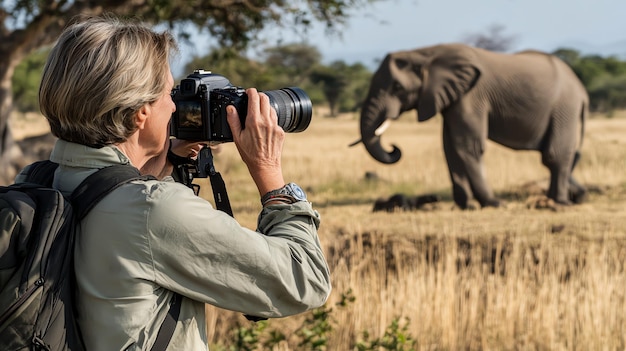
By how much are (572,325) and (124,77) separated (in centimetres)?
376

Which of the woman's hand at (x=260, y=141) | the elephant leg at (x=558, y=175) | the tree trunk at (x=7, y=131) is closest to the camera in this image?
the woman's hand at (x=260, y=141)

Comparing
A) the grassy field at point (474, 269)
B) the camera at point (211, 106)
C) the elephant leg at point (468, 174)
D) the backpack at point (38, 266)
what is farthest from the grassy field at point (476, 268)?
the backpack at point (38, 266)

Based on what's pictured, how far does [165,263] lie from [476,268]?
4492 millimetres

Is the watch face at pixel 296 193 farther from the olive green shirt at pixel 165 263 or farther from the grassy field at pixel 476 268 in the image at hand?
the grassy field at pixel 476 268

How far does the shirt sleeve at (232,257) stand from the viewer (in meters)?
1.75

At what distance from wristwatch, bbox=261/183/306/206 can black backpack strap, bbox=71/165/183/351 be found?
252 mm


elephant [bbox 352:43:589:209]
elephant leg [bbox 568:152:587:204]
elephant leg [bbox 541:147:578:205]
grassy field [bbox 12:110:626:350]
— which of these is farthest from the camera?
elephant leg [bbox 568:152:587:204]

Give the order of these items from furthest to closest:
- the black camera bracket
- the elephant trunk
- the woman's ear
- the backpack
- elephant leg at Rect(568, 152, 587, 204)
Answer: elephant leg at Rect(568, 152, 587, 204) < the elephant trunk < the black camera bracket < the woman's ear < the backpack

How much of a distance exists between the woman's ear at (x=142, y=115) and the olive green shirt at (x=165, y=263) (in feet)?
0.23

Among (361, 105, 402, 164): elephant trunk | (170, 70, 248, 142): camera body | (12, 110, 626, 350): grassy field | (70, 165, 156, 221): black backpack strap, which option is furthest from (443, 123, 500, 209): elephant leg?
(70, 165, 156, 221): black backpack strap

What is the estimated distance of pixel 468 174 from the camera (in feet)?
36.1

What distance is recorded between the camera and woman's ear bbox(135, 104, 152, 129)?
6.07 feet

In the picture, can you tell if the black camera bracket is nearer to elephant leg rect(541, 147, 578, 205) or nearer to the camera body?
the camera body

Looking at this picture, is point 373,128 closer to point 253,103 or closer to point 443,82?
point 443,82
